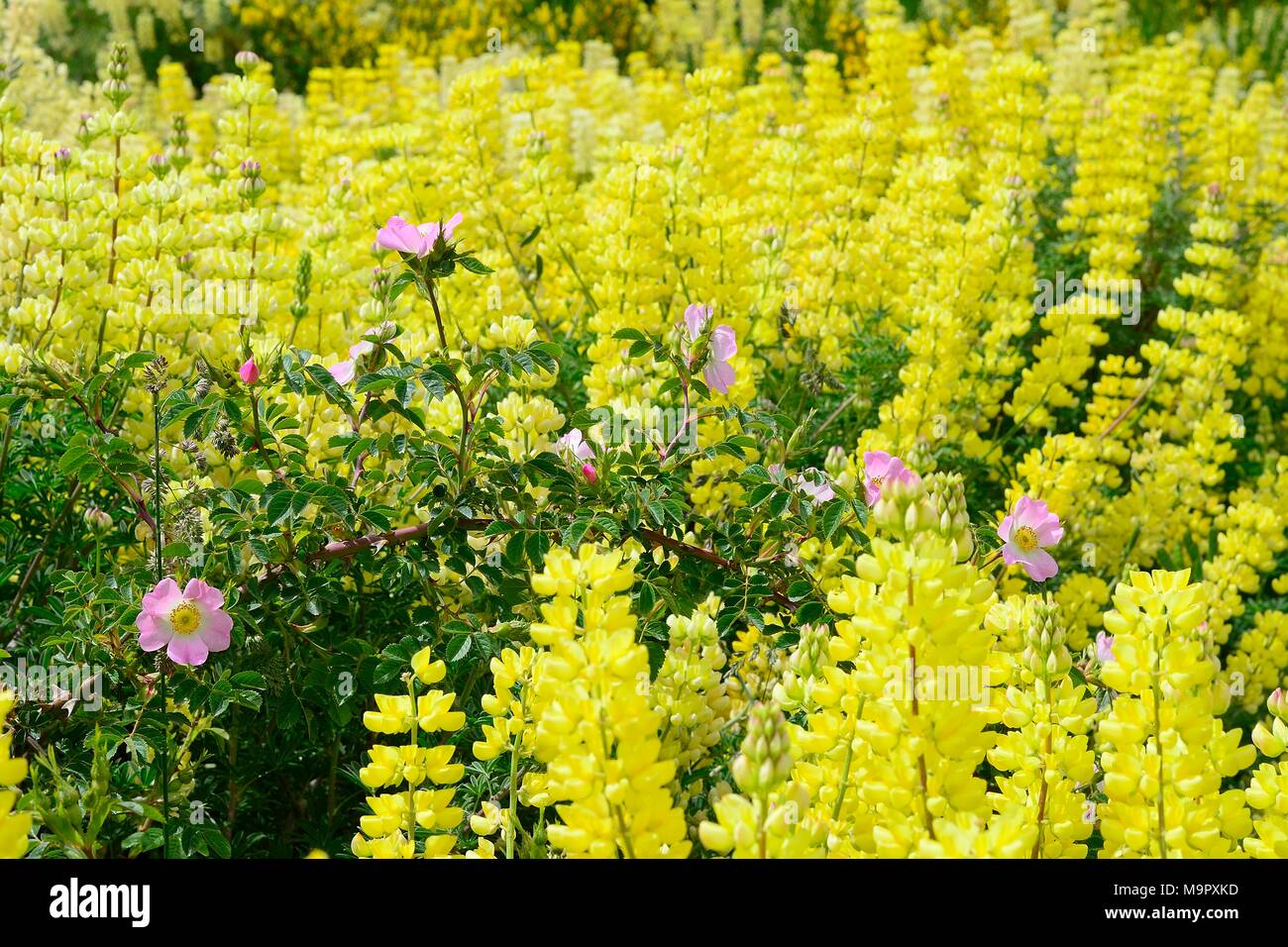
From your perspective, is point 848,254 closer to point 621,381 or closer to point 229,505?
point 621,381

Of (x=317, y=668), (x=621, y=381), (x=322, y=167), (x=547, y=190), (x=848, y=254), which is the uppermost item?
(x=322, y=167)

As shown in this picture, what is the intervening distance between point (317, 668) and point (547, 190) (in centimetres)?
217

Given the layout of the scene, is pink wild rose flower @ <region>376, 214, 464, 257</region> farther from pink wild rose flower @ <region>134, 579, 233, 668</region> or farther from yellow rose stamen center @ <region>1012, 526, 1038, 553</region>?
yellow rose stamen center @ <region>1012, 526, 1038, 553</region>

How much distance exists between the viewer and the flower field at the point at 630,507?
1372 millimetres

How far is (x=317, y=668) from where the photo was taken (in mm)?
1898

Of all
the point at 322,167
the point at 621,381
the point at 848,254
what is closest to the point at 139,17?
the point at 322,167

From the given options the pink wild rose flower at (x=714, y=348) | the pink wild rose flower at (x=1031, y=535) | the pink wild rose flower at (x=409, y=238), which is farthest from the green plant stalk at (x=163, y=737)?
the pink wild rose flower at (x=1031, y=535)

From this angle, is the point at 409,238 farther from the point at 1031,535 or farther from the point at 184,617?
the point at 1031,535

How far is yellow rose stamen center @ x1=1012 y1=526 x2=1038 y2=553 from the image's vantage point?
6.88 ft

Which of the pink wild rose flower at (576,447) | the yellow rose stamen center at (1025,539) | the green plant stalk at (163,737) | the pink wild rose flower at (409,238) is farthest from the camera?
the yellow rose stamen center at (1025,539)

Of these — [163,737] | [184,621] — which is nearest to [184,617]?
[184,621]

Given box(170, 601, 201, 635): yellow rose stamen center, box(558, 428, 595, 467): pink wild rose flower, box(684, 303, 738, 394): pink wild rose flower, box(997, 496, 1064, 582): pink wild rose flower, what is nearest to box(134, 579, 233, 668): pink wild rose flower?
box(170, 601, 201, 635): yellow rose stamen center

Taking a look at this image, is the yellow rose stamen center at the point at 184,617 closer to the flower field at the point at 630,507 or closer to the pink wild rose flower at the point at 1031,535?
the flower field at the point at 630,507

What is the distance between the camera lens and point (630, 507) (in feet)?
6.04
